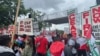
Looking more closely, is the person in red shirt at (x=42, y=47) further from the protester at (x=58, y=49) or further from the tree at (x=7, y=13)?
the tree at (x=7, y=13)

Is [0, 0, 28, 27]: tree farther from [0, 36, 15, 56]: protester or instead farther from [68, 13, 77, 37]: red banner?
[0, 36, 15, 56]: protester

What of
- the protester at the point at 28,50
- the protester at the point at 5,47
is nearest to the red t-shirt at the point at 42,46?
the protester at the point at 28,50

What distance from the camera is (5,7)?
4834cm

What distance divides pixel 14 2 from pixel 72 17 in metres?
33.9

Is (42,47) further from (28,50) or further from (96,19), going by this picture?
(96,19)

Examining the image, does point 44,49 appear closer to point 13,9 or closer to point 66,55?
point 66,55

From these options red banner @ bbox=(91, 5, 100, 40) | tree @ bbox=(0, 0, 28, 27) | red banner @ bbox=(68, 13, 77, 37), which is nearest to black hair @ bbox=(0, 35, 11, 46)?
red banner @ bbox=(91, 5, 100, 40)

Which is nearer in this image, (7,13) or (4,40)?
(4,40)

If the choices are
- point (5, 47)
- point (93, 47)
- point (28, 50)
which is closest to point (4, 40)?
point (5, 47)

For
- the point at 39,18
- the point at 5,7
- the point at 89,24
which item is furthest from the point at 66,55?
the point at 39,18

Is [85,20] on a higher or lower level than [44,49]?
higher

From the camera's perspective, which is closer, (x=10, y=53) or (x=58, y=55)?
(x=10, y=53)

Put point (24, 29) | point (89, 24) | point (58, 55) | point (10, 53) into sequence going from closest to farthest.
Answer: point (10, 53)
point (58, 55)
point (89, 24)
point (24, 29)

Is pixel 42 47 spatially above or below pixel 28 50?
below
